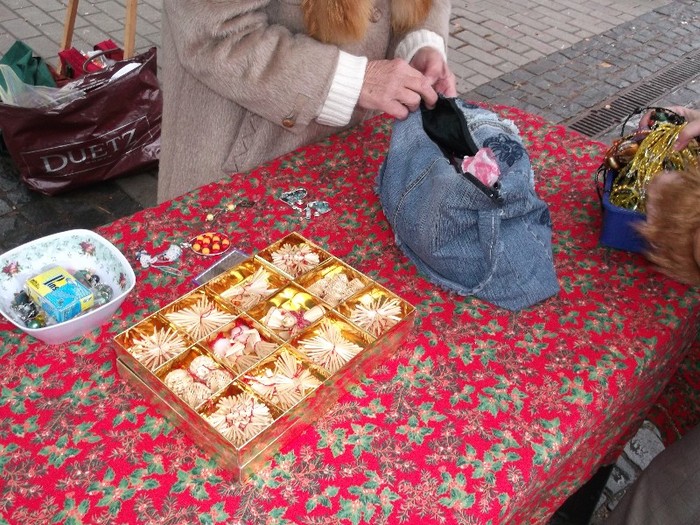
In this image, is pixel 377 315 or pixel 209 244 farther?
pixel 209 244

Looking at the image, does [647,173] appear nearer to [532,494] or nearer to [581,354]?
[581,354]

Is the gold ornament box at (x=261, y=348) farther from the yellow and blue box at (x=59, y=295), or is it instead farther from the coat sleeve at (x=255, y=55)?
the coat sleeve at (x=255, y=55)

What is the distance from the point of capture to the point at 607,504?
2186 mm

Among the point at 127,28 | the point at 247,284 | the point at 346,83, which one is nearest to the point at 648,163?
the point at 346,83

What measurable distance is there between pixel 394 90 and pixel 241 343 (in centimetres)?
71

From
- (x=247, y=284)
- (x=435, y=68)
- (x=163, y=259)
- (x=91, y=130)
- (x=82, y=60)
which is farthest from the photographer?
(x=82, y=60)

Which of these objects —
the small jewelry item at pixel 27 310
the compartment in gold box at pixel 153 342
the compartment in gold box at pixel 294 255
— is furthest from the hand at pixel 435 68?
the small jewelry item at pixel 27 310

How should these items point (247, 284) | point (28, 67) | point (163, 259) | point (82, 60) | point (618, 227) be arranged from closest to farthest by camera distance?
point (247, 284) < point (163, 259) < point (618, 227) < point (28, 67) < point (82, 60)

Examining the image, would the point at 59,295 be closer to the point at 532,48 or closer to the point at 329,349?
the point at 329,349

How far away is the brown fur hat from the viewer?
1138 mm

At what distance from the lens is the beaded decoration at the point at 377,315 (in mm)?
1188

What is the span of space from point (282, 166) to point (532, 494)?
1.02m

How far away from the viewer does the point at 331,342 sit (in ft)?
3.76

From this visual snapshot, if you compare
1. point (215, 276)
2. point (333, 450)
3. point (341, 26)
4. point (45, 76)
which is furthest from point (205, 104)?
point (45, 76)
